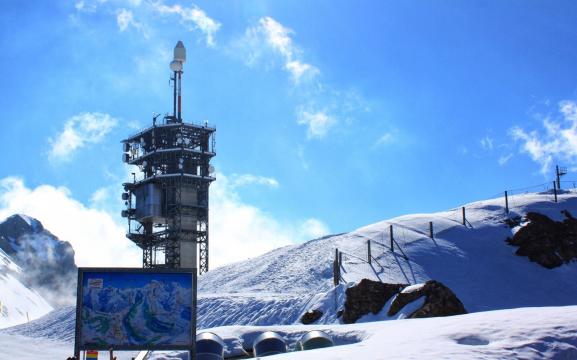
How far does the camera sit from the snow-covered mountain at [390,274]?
45.6 m

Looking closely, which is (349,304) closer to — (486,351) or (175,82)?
(486,351)

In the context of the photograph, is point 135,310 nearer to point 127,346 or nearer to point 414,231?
point 127,346

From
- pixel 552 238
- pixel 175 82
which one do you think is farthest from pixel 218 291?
pixel 175 82

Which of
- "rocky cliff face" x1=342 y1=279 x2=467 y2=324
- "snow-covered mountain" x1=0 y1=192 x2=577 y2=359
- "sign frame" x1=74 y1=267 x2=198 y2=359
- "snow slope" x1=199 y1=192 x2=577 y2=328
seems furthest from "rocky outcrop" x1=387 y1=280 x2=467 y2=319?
"sign frame" x1=74 y1=267 x2=198 y2=359

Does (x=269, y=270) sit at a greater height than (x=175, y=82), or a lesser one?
lesser

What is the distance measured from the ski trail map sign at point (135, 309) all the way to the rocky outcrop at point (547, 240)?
4226cm

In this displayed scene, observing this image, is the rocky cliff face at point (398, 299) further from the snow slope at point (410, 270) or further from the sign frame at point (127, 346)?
the sign frame at point (127, 346)

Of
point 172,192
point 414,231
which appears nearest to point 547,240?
point 414,231

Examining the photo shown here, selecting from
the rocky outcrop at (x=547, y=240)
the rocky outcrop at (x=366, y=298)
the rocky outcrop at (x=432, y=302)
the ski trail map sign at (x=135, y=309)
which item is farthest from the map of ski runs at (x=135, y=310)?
the rocky outcrop at (x=547, y=240)

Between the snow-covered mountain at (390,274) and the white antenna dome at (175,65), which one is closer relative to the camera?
the snow-covered mountain at (390,274)

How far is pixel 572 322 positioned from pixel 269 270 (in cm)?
4207

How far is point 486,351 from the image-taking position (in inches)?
720

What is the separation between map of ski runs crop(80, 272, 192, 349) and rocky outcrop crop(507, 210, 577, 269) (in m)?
42.3

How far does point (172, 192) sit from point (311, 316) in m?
37.9
